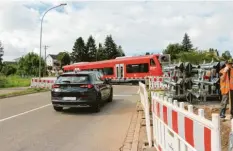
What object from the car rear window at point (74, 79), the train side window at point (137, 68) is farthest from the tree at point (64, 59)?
the car rear window at point (74, 79)

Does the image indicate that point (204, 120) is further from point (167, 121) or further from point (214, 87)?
point (214, 87)

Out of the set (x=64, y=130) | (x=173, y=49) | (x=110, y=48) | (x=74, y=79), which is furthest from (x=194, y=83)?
(x=110, y=48)

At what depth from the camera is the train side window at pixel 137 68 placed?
117 feet

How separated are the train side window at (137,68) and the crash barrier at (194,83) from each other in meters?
19.0

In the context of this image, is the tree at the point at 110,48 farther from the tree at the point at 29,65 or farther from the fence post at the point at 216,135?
the fence post at the point at 216,135

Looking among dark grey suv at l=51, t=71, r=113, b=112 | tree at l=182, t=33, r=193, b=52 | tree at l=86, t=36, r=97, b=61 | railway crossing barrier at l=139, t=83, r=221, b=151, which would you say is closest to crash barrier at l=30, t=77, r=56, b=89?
dark grey suv at l=51, t=71, r=113, b=112

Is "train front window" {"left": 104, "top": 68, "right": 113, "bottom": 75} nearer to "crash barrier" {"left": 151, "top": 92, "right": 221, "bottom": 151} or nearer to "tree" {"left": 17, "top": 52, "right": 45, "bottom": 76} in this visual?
"crash barrier" {"left": 151, "top": 92, "right": 221, "bottom": 151}

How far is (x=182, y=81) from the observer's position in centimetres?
1546

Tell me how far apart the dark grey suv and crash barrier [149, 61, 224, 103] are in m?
4.39

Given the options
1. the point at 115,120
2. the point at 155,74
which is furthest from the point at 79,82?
the point at 155,74

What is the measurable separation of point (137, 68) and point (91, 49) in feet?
293

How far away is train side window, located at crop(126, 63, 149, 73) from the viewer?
3556 cm

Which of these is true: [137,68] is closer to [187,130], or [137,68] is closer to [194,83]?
[194,83]

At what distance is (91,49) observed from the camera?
12450 cm
